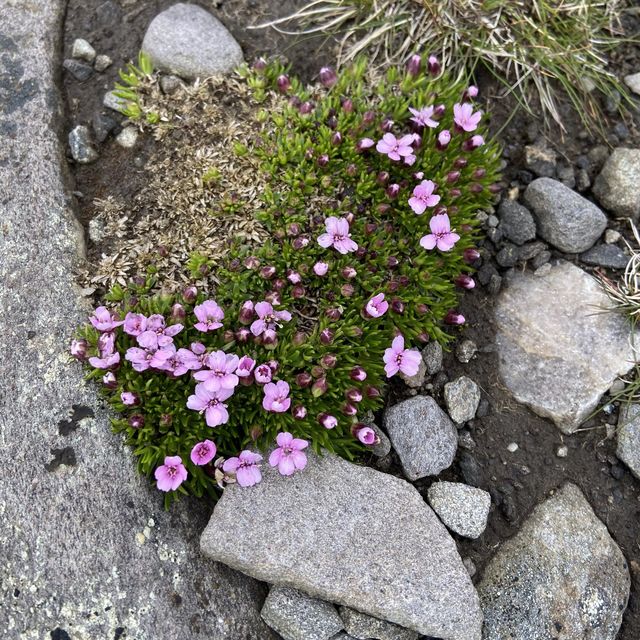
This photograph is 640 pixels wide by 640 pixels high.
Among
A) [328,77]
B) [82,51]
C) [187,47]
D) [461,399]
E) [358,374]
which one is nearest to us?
[358,374]

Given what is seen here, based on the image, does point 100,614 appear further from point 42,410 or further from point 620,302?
point 620,302

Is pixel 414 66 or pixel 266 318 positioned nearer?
pixel 266 318

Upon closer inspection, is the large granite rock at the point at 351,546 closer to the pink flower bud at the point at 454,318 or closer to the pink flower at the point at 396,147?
the pink flower bud at the point at 454,318

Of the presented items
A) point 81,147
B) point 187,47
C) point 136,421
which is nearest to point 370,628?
point 136,421

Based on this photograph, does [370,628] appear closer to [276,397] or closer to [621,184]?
[276,397]

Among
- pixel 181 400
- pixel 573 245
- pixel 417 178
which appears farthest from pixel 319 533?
pixel 573 245

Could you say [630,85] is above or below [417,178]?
Result: above
